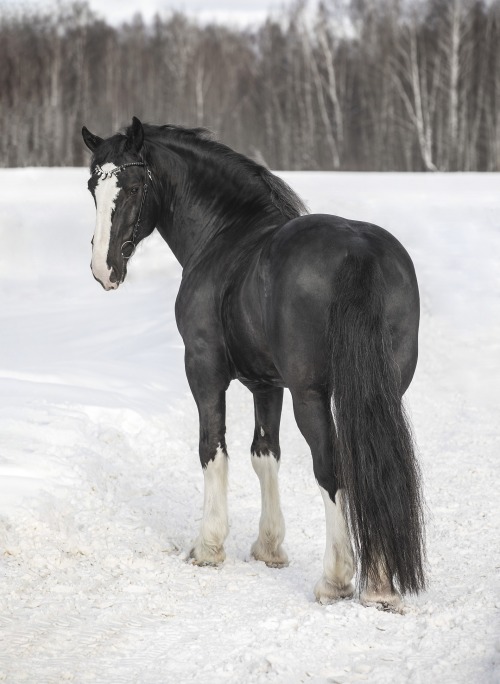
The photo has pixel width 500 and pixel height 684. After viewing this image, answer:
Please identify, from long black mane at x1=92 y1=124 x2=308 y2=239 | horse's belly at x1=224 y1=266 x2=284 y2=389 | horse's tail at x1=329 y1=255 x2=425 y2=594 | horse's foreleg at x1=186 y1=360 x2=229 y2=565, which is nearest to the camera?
horse's tail at x1=329 y1=255 x2=425 y2=594

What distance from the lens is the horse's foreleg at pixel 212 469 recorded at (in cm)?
466

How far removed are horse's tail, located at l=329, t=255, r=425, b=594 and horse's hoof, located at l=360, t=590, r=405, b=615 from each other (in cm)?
6

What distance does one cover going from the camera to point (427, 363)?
968 cm

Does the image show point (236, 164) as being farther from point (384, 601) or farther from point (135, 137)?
point (384, 601)

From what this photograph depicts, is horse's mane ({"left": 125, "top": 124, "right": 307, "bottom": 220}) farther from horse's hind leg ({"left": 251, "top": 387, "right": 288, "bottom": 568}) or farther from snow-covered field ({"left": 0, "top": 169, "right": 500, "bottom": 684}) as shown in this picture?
snow-covered field ({"left": 0, "top": 169, "right": 500, "bottom": 684})

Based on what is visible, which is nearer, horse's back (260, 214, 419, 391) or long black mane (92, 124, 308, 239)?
horse's back (260, 214, 419, 391)

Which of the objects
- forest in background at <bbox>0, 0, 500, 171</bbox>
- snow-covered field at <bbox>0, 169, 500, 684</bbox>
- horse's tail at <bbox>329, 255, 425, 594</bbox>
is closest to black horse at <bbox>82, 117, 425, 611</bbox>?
horse's tail at <bbox>329, 255, 425, 594</bbox>

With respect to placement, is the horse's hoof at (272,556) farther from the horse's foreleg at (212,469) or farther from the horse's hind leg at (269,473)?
the horse's foreleg at (212,469)

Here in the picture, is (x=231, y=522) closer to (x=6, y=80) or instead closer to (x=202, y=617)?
(x=202, y=617)

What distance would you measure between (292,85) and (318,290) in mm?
25294

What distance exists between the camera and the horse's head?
179 inches

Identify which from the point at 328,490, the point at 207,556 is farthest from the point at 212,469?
the point at 328,490

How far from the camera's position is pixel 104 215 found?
14.9ft

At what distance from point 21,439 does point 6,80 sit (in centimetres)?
2238
